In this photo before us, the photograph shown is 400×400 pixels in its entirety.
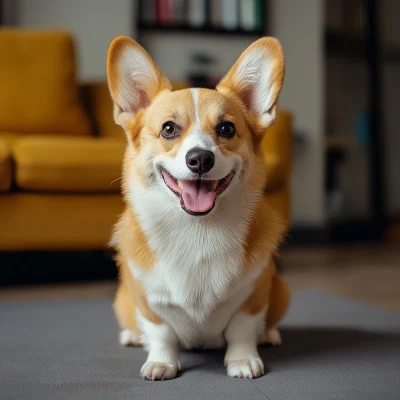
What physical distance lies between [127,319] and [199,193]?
47 cm

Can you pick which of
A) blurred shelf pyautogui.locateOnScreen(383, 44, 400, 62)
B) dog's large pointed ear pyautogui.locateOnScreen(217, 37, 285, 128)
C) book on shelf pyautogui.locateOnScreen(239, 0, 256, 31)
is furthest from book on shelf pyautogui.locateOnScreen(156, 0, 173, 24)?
dog's large pointed ear pyautogui.locateOnScreen(217, 37, 285, 128)

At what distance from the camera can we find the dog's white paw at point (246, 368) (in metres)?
1.08

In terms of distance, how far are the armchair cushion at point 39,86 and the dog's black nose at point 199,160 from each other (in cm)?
183

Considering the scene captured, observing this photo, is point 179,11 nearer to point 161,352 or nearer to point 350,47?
point 350,47

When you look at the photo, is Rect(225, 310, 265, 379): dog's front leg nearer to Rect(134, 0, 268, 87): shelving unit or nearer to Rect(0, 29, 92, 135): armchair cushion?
Rect(0, 29, 92, 135): armchair cushion

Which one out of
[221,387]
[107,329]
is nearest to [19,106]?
[107,329]

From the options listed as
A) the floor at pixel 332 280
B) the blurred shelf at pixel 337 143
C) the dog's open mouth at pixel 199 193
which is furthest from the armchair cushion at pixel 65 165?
the blurred shelf at pixel 337 143

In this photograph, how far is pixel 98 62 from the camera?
341cm

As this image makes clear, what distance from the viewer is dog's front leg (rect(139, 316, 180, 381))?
1.09m

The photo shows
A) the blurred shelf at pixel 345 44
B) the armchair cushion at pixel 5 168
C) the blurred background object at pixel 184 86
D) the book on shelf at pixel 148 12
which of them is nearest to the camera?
the armchair cushion at pixel 5 168

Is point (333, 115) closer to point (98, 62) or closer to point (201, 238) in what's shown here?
point (98, 62)

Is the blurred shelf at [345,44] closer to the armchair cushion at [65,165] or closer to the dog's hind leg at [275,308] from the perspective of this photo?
the armchair cushion at [65,165]

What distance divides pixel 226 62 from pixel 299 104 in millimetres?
614

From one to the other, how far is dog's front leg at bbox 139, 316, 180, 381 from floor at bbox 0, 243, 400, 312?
0.96m
